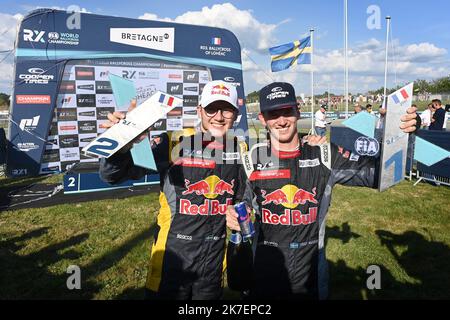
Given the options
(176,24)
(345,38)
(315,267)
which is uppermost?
(345,38)

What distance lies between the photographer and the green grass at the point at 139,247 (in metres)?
4.31

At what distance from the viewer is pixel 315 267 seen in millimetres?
2357

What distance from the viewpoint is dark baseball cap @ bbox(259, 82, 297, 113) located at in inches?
90.6

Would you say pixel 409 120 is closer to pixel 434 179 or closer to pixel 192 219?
pixel 192 219

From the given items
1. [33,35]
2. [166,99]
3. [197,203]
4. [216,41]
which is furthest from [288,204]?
[216,41]

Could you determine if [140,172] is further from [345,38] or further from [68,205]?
[345,38]

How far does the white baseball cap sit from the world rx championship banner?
21.8ft

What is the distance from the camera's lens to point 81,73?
996 centimetres

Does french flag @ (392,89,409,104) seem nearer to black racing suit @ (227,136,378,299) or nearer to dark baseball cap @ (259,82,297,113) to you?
black racing suit @ (227,136,378,299)

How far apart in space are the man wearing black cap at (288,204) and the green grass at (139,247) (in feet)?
6.87

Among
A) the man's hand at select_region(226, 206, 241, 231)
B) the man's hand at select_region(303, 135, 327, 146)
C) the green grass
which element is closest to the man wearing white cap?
the man's hand at select_region(226, 206, 241, 231)

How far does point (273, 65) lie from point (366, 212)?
10.7 metres

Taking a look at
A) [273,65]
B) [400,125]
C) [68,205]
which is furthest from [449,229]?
[273,65]

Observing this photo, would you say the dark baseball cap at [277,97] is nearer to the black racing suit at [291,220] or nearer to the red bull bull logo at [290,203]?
the black racing suit at [291,220]
